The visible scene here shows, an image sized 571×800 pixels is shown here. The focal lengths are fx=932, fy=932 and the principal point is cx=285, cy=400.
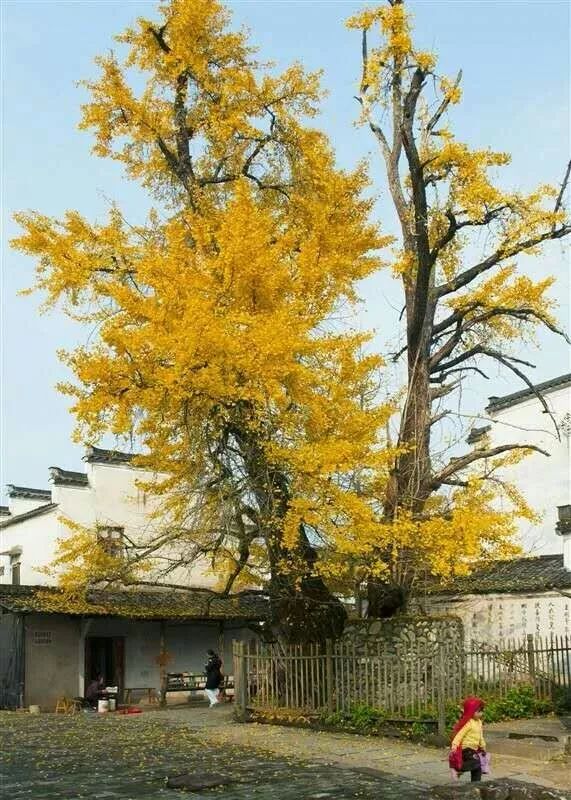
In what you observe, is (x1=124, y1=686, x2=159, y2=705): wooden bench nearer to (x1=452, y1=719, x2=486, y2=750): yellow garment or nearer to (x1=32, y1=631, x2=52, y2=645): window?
(x1=32, y1=631, x2=52, y2=645): window

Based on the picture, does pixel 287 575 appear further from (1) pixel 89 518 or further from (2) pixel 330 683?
(1) pixel 89 518

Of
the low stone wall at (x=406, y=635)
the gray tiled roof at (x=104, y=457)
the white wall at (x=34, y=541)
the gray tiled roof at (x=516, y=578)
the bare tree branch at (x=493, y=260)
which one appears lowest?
the low stone wall at (x=406, y=635)

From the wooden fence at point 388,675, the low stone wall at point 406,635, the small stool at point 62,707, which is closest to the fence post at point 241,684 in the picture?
the wooden fence at point 388,675

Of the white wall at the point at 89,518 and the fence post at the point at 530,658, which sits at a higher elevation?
the white wall at the point at 89,518

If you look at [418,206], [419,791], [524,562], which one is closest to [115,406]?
[418,206]

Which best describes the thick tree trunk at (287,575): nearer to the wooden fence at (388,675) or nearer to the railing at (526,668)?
the wooden fence at (388,675)

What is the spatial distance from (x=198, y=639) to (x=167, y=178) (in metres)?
15.7

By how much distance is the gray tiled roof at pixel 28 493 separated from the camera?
117 ft

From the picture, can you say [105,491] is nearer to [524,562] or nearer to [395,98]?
[524,562]

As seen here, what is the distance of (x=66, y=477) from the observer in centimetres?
3070

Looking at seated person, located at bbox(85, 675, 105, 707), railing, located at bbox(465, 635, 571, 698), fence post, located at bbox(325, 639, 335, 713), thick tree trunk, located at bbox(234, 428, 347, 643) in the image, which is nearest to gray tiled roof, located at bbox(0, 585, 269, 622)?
seated person, located at bbox(85, 675, 105, 707)

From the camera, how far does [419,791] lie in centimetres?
1105

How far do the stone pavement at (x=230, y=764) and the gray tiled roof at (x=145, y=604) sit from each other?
5.44 m

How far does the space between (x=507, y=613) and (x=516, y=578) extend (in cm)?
91
